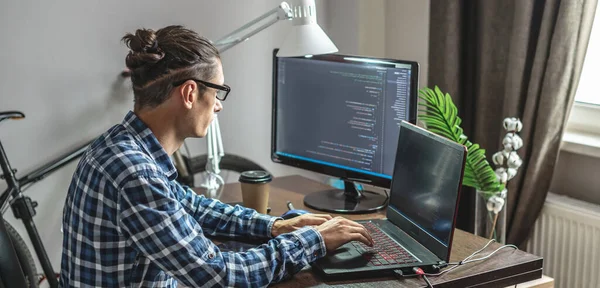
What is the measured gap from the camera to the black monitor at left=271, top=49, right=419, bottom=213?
1910 millimetres

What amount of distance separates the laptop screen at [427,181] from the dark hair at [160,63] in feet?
1.78

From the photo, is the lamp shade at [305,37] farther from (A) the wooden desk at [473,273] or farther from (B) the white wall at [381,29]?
(B) the white wall at [381,29]

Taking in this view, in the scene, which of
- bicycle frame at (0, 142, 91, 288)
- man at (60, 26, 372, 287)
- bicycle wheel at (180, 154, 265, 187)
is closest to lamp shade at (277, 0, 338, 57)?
man at (60, 26, 372, 287)

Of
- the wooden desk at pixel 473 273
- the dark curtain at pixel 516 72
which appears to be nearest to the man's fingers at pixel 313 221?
the wooden desk at pixel 473 273

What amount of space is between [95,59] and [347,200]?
3.81 ft

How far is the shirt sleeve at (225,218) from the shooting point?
1.74 metres

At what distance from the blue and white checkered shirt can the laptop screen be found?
34 cm

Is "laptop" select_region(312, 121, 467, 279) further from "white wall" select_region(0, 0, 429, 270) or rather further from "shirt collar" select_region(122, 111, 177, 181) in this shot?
"white wall" select_region(0, 0, 429, 270)

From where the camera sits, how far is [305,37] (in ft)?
6.24

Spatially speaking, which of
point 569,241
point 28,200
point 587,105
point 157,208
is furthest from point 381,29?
point 157,208

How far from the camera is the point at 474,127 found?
2.49m

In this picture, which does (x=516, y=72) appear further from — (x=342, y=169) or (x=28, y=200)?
(x=28, y=200)

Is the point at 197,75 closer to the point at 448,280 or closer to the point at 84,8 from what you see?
the point at 448,280

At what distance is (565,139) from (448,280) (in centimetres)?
99
